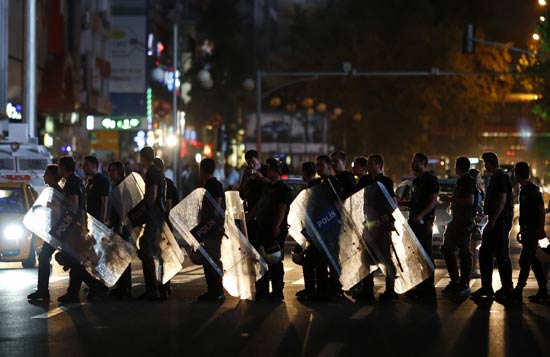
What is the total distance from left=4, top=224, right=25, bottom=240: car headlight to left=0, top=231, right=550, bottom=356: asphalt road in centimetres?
440

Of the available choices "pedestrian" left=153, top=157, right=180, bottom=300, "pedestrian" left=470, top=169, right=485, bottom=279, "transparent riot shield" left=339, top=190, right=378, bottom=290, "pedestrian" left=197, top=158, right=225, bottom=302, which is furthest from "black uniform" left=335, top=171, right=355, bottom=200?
"pedestrian" left=153, top=157, right=180, bottom=300

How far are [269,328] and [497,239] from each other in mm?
4035

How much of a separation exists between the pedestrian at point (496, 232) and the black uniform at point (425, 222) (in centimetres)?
62

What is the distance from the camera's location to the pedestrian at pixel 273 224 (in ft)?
53.0

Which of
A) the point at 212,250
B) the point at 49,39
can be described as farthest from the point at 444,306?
the point at 49,39

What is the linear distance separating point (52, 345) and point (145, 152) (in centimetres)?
442

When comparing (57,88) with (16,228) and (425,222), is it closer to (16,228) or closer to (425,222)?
(16,228)

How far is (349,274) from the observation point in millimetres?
16266

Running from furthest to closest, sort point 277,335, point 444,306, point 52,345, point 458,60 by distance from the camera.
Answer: point 458,60
point 444,306
point 277,335
point 52,345

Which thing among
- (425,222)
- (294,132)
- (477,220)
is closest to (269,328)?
(425,222)

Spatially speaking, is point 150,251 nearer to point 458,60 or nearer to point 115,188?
point 115,188

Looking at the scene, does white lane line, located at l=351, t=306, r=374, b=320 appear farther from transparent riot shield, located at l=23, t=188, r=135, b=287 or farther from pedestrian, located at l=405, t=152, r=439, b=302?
transparent riot shield, located at l=23, t=188, r=135, b=287

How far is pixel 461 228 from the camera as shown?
16.8 metres

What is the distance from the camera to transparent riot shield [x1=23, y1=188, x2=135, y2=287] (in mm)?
15945
